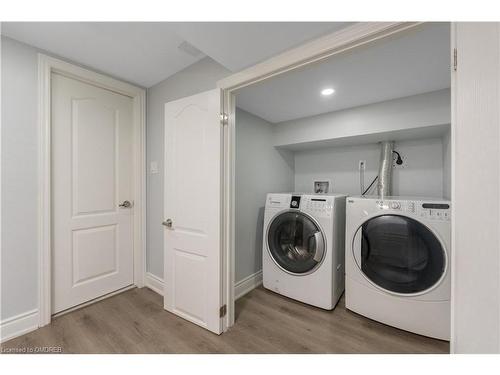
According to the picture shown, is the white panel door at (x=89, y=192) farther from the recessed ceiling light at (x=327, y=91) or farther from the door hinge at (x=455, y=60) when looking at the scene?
the door hinge at (x=455, y=60)

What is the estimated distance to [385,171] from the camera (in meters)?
2.20

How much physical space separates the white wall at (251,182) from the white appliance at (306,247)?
7.8 inches

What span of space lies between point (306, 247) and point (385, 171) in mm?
1230

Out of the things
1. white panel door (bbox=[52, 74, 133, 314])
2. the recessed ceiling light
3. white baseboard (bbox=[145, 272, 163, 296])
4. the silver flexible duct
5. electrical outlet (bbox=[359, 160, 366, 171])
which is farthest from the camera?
electrical outlet (bbox=[359, 160, 366, 171])

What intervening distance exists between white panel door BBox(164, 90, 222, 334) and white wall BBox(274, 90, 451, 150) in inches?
51.2

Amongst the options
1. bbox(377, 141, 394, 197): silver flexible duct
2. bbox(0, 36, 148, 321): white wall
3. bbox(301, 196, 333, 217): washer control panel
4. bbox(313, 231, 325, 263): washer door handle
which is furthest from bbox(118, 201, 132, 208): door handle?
bbox(377, 141, 394, 197): silver flexible duct

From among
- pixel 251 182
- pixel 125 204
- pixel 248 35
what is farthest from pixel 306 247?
pixel 125 204

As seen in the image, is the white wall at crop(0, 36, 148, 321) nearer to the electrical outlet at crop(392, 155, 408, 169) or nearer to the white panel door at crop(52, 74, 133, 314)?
the white panel door at crop(52, 74, 133, 314)

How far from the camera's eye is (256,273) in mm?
2318

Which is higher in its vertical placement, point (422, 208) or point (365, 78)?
point (365, 78)

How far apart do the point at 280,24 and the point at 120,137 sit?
1.80 metres

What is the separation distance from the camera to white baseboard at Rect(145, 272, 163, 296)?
2.04 meters

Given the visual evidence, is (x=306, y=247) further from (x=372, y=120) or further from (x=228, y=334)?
(x=372, y=120)

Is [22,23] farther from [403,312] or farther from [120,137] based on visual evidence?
[403,312]
